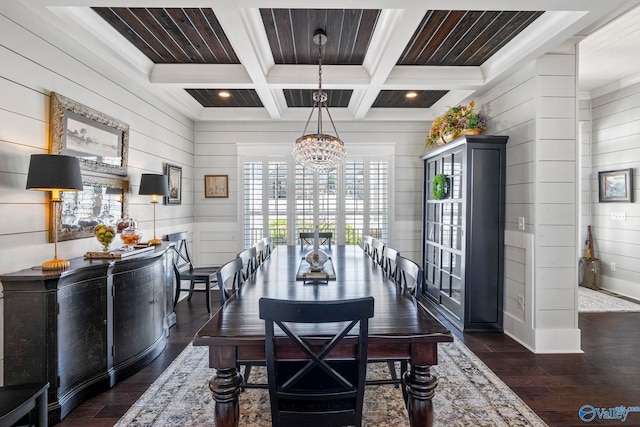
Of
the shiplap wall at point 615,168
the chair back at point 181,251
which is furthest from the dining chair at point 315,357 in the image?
the shiplap wall at point 615,168

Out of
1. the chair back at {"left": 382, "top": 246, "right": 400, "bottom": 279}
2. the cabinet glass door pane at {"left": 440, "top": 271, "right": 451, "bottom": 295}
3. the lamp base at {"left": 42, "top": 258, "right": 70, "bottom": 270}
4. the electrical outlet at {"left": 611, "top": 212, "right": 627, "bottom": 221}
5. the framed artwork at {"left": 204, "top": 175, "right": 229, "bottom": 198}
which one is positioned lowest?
the cabinet glass door pane at {"left": 440, "top": 271, "right": 451, "bottom": 295}

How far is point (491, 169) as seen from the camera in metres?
3.47

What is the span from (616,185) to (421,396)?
5.31 meters

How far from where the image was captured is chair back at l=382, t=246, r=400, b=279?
2.79m

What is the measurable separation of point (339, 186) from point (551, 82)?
10.2 ft

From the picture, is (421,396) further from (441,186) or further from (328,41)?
(441,186)

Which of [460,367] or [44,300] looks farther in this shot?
[460,367]

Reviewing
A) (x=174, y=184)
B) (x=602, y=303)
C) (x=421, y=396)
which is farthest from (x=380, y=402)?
(x=602, y=303)

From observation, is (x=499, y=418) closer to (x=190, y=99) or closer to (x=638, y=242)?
(x=638, y=242)

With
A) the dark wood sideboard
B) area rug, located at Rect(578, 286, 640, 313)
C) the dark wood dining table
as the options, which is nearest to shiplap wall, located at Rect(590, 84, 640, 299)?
area rug, located at Rect(578, 286, 640, 313)

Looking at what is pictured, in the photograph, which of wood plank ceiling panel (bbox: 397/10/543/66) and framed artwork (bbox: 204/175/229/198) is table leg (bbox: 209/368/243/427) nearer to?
wood plank ceiling panel (bbox: 397/10/543/66)

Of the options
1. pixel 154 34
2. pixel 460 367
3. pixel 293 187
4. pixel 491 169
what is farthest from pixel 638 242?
pixel 154 34

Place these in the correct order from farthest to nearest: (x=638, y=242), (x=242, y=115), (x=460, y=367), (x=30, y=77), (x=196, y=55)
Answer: (x=242, y=115)
(x=638, y=242)
(x=196, y=55)
(x=460, y=367)
(x=30, y=77)

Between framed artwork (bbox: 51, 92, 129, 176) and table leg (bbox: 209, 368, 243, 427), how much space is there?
86.8 inches
